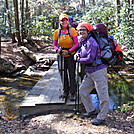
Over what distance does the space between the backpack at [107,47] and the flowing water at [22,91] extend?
3.02 metres

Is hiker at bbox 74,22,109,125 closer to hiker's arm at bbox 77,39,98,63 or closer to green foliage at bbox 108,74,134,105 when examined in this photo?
hiker's arm at bbox 77,39,98,63

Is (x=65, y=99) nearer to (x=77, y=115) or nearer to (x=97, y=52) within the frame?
(x=77, y=115)

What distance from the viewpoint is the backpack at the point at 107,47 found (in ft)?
11.0

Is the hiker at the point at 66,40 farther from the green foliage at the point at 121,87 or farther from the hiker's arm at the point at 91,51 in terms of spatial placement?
the green foliage at the point at 121,87

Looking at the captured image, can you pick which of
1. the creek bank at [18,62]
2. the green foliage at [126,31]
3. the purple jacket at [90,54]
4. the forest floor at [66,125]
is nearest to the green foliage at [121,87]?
the green foliage at [126,31]

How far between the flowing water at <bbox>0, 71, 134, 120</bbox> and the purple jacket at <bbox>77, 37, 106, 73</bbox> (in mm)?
2786

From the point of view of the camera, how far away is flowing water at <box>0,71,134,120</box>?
19.4 ft

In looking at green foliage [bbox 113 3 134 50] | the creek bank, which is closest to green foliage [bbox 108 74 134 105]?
green foliage [bbox 113 3 134 50]

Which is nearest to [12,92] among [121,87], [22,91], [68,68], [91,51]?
[22,91]

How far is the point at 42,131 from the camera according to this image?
3.65 metres

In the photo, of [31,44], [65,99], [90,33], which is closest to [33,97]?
[65,99]

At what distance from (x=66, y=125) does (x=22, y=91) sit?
4.43 meters

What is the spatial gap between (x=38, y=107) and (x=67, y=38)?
6.01 feet

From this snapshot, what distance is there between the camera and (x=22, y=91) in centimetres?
787
